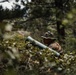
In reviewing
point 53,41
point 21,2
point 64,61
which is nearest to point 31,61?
point 64,61

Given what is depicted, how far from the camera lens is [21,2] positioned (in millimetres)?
8023

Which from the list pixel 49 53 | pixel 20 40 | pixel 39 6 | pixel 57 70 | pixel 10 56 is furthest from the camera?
pixel 39 6

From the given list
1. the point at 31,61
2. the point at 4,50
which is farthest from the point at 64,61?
the point at 4,50

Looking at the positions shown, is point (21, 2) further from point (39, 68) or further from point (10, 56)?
point (10, 56)

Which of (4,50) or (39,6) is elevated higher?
(4,50)

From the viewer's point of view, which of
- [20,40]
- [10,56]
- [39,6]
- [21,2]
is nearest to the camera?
[10,56]

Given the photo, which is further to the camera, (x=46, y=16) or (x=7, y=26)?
(x=46, y=16)

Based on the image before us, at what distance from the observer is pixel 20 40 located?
18.2 feet

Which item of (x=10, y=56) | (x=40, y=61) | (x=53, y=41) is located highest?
(x=10, y=56)

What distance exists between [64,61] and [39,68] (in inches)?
22.4

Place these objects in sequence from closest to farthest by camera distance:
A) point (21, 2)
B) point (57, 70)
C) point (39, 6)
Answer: point (57, 70) < point (39, 6) < point (21, 2)

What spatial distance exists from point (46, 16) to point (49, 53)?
10.7 feet

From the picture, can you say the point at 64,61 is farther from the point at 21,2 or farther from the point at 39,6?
the point at 21,2

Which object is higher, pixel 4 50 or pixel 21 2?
pixel 4 50
